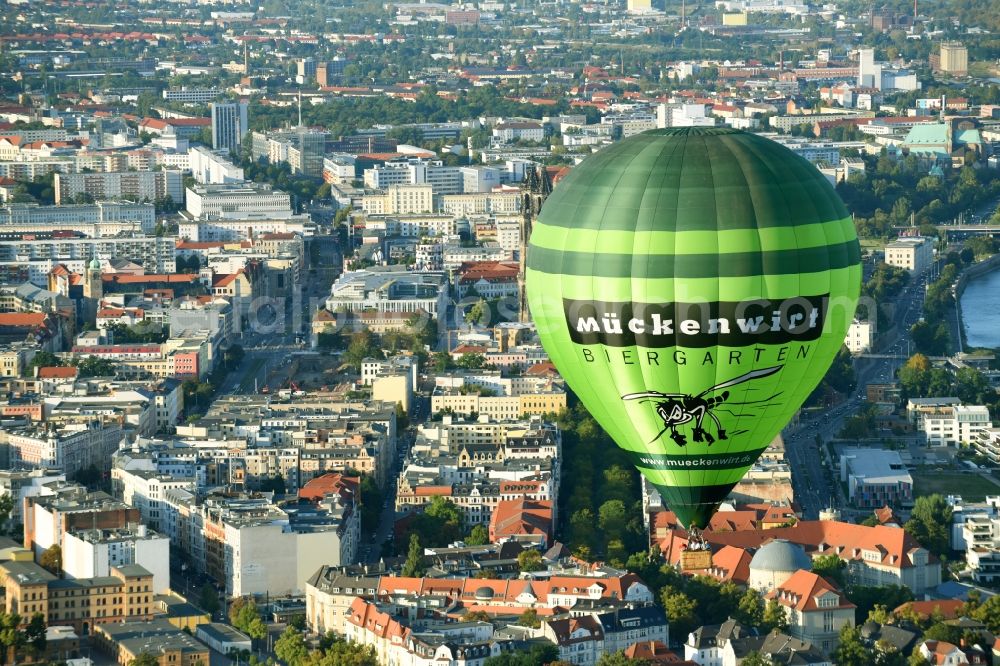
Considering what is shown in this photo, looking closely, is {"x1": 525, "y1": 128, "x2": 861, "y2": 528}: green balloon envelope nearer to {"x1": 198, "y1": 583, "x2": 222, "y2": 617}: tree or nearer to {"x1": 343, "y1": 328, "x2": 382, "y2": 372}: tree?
{"x1": 198, "y1": 583, "x2": 222, "y2": 617}: tree

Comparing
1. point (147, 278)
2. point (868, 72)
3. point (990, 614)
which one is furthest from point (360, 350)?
point (868, 72)

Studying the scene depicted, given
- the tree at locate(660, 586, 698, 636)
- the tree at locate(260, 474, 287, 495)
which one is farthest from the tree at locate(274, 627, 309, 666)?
the tree at locate(260, 474, 287, 495)

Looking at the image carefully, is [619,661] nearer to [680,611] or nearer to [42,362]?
[680,611]

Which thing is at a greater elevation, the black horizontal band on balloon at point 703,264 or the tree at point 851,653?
the black horizontal band on balloon at point 703,264

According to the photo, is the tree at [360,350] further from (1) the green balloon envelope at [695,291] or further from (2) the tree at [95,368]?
(1) the green balloon envelope at [695,291]

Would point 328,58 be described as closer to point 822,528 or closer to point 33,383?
point 33,383

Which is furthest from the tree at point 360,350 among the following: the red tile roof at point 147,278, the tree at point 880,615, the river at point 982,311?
the tree at point 880,615
